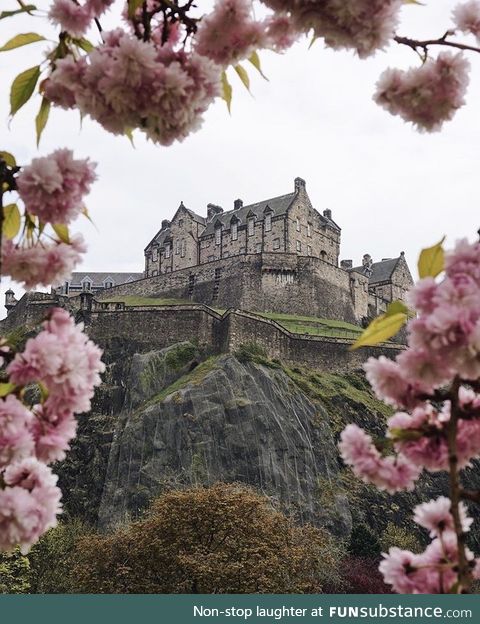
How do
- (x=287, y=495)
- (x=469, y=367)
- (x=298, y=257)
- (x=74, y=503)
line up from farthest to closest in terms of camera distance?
(x=298, y=257)
(x=74, y=503)
(x=287, y=495)
(x=469, y=367)

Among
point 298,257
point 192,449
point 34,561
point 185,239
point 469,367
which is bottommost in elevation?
point 469,367

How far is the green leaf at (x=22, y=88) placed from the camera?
3416mm

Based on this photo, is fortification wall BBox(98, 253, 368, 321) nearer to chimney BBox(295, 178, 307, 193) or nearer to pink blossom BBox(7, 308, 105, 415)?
chimney BBox(295, 178, 307, 193)

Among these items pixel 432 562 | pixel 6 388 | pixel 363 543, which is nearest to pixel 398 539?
pixel 363 543

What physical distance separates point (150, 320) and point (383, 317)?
175ft

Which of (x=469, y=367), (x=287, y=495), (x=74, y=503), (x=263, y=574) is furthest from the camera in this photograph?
(x=74, y=503)

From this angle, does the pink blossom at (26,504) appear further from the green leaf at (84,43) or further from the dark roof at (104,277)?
the dark roof at (104,277)

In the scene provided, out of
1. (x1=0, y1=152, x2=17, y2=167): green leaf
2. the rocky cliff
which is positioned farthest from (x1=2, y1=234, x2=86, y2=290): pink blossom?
the rocky cliff

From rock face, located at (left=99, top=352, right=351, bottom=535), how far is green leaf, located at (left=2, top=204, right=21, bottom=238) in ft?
130

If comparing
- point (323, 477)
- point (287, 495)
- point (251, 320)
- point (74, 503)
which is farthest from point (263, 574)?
point (251, 320)

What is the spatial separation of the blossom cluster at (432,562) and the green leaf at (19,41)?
2.61 m

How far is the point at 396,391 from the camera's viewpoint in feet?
10.3

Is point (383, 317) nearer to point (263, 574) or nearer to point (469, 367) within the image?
point (469, 367)

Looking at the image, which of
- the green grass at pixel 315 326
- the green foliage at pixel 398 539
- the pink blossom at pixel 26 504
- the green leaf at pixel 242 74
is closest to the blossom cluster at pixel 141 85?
the green leaf at pixel 242 74
